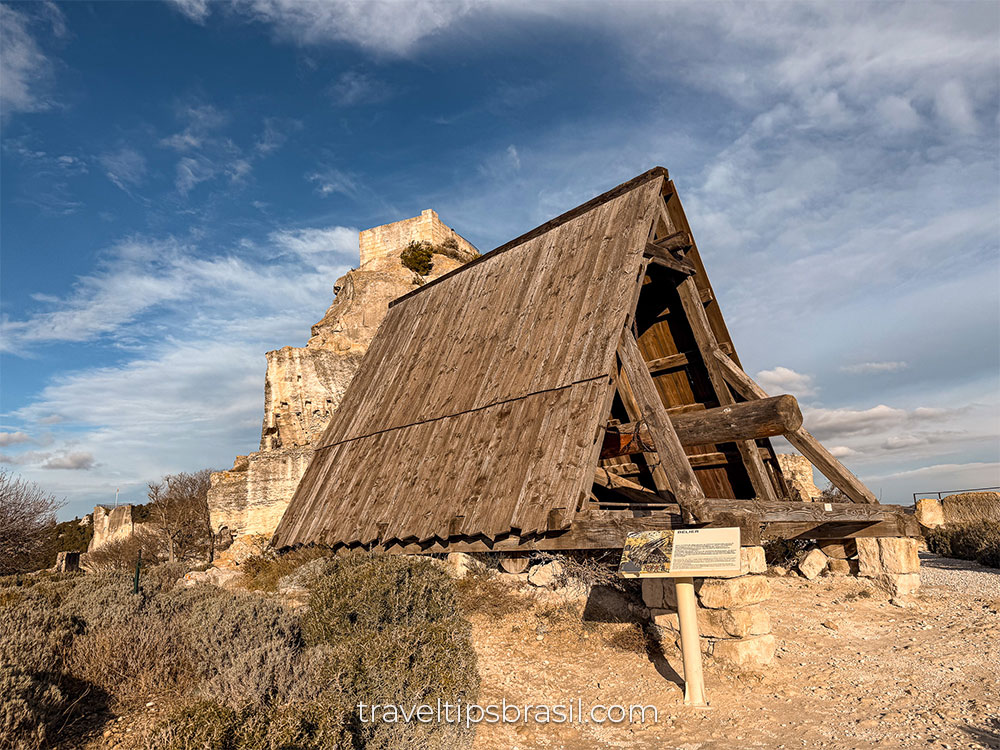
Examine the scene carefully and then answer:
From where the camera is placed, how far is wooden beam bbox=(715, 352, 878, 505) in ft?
28.3

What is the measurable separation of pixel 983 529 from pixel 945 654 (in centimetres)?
1037

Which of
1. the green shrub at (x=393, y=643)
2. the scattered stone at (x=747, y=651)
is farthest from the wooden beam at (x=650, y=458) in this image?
the green shrub at (x=393, y=643)

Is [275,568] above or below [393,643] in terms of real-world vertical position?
above

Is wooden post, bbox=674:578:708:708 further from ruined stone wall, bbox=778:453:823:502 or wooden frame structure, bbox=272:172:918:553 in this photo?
ruined stone wall, bbox=778:453:823:502

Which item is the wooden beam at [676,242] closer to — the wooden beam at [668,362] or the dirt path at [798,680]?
the wooden beam at [668,362]

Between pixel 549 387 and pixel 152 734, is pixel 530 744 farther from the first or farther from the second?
pixel 549 387

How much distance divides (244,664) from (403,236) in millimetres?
31108

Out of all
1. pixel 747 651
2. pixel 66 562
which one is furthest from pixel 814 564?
pixel 66 562

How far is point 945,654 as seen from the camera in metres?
7.01

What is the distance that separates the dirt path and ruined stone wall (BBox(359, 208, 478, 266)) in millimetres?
27039

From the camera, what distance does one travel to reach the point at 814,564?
10625mm

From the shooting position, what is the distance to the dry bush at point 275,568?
11055 millimetres

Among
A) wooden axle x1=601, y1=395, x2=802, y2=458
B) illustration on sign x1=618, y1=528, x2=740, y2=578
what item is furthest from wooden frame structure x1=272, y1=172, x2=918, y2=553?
illustration on sign x1=618, y1=528, x2=740, y2=578

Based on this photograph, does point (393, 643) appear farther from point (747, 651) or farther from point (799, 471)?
point (799, 471)
